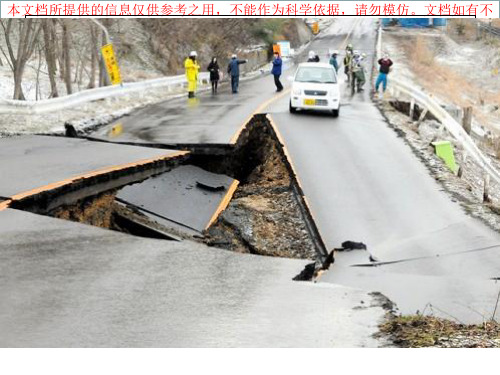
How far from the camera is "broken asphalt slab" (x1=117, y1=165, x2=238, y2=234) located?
10.5 meters

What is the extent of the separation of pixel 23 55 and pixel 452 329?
18.5 meters

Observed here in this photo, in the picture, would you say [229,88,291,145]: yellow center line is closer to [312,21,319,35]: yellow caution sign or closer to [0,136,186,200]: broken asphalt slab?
[0,136,186,200]: broken asphalt slab

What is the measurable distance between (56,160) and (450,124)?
1079 centimetres

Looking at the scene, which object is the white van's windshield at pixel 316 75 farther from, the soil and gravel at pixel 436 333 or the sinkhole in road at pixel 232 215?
the soil and gravel at pixel 436 333

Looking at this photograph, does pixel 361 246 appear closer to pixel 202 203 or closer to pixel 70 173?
pixel 202 203

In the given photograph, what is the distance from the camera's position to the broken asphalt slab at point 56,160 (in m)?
9.88

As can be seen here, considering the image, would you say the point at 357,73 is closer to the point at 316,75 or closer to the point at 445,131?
the point at 445,131

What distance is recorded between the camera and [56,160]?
11.7m

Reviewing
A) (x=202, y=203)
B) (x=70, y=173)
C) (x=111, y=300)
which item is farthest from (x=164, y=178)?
(x=111, y=300)

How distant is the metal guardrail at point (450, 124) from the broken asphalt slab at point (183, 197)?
590 centimetres

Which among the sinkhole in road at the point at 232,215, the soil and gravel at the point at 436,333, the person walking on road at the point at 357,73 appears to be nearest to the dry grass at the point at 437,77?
the person walking on road at the point at 357,73

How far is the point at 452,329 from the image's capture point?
18.1ft

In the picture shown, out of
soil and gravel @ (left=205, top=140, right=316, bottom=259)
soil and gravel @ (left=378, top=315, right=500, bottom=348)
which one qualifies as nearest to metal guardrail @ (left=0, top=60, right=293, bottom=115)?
soil and gravel @ (left=205, top=140, right=316, bottom=259)

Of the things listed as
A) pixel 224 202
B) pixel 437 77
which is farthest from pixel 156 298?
pixel 437 77
